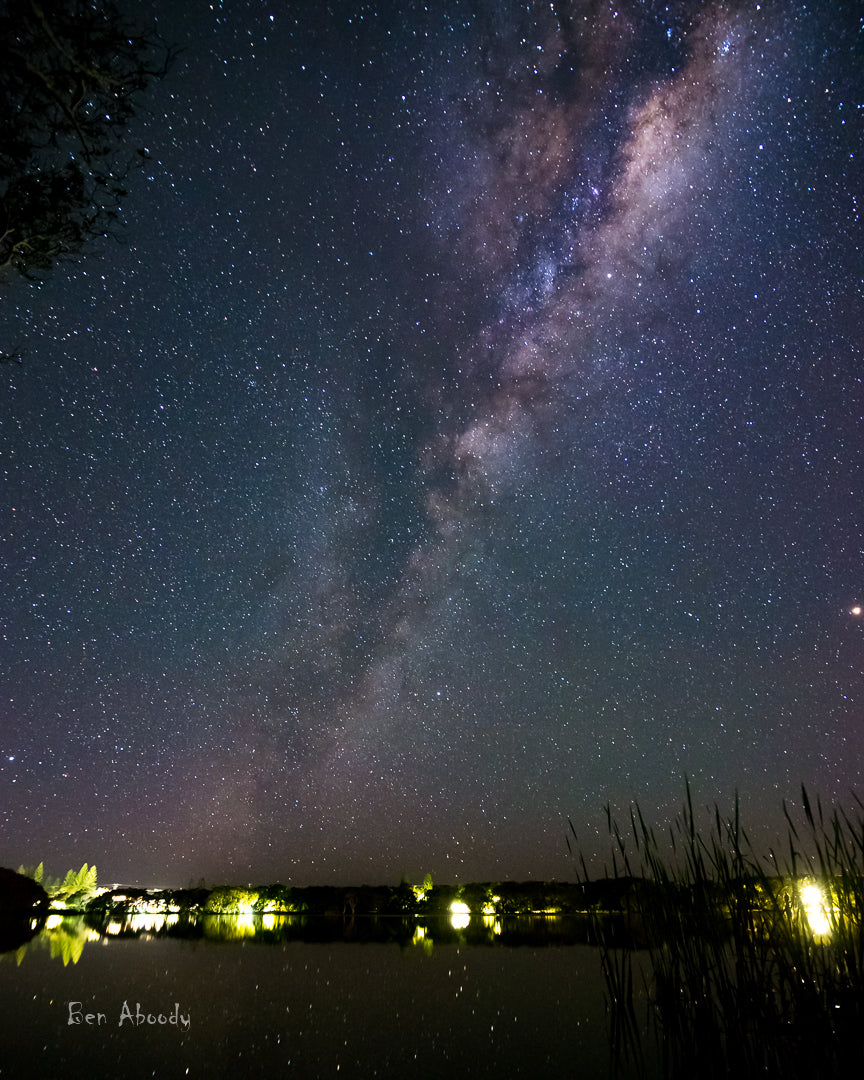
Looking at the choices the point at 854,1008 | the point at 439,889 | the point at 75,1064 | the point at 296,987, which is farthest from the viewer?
the point at 439,889

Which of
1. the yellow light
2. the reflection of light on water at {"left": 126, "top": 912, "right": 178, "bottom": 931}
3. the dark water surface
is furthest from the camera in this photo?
the reflection of light on water at {"left": 126, "top": 912, "right": 178, "bottom": 931}

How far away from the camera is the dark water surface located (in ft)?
15.6

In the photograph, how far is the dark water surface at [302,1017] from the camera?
475cm

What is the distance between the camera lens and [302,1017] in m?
6.43

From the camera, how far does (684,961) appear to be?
4941 millimetres

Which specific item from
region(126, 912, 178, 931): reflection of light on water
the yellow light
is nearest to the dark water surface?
the yellow light

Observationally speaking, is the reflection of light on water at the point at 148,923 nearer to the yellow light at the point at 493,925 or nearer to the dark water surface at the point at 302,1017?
the dark water surface at the point at 302,1017

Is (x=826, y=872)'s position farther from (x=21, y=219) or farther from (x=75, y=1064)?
(x=21, y=219)

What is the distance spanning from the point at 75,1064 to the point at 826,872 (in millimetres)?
6448

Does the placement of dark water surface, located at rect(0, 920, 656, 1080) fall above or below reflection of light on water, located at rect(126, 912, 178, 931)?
above

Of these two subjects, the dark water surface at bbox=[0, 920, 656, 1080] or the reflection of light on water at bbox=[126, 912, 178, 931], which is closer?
the dark water surface at bbox=[0, 920, 656, 1080]

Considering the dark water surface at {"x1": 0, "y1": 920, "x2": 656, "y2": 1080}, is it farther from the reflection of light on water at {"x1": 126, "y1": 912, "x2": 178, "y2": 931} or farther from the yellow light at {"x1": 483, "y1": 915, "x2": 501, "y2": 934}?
the reflection of light on water at {"x1": 126, "y1": 912, "x2": 178, "y2": 931}

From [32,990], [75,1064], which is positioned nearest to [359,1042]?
[75,1064]

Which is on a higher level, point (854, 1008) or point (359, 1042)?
point (854, 1008)
